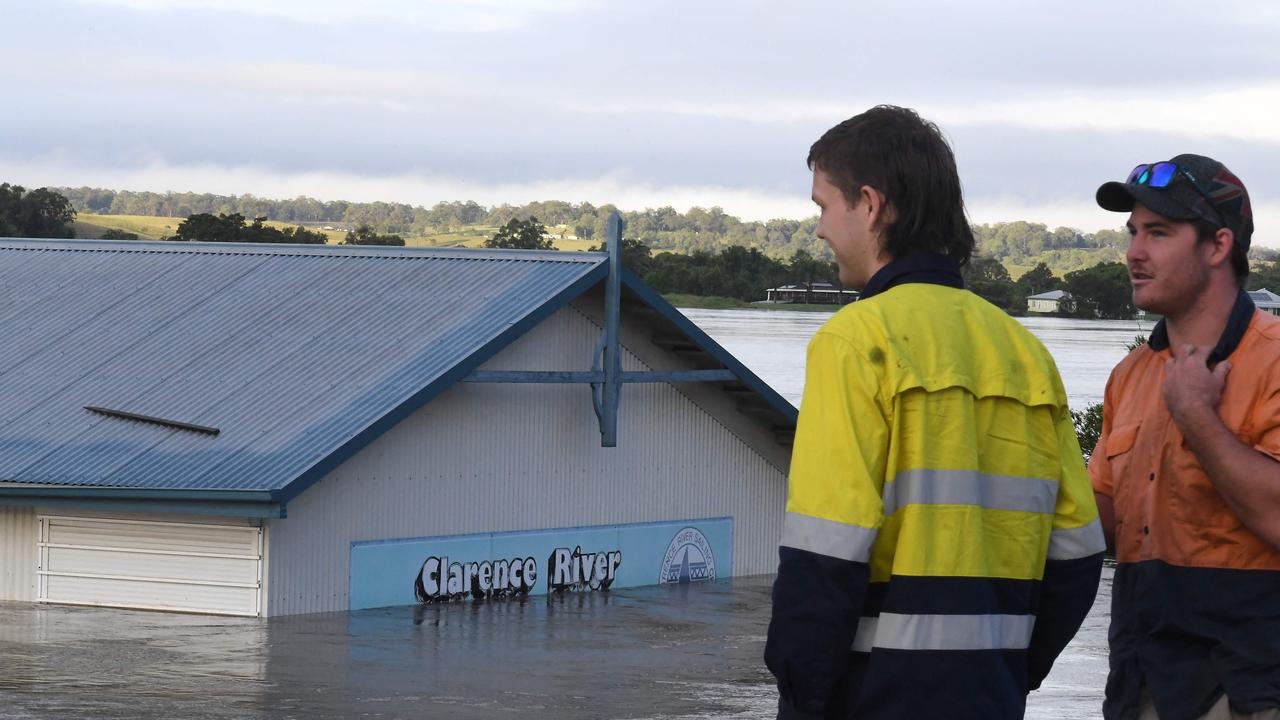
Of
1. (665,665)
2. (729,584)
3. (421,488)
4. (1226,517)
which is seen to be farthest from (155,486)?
(1226,517)

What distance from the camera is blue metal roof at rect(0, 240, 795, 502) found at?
17.7 meters

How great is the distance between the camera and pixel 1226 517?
4691mm

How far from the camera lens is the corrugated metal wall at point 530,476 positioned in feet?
58.9

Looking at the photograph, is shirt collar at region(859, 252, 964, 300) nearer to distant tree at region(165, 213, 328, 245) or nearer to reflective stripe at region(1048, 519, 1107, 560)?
reflective stripe at region(1048, 519, 1107, 560)

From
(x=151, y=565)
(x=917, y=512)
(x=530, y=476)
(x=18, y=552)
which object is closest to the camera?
(x=917, y=512)

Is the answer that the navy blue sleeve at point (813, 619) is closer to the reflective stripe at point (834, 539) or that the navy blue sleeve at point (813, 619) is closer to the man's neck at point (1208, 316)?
the reflective stripe at point (834, 539)

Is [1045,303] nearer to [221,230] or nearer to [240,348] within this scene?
[221,230]

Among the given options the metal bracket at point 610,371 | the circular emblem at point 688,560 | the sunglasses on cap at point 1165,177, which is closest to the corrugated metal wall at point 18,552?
the metal bracket at point 610,371

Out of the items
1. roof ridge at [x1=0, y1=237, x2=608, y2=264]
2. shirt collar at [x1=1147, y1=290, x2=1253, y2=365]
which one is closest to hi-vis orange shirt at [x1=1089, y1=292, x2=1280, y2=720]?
shirt collar at [x1=1147, y1=290, x2=1253, y2=365]

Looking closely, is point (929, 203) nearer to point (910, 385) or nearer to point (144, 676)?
point (910, 385)

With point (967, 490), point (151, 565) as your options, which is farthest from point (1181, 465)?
point (151, 565)

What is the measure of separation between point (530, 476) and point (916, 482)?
54.4ft

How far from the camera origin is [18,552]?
1819 centimetres

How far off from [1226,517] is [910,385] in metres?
1.20
